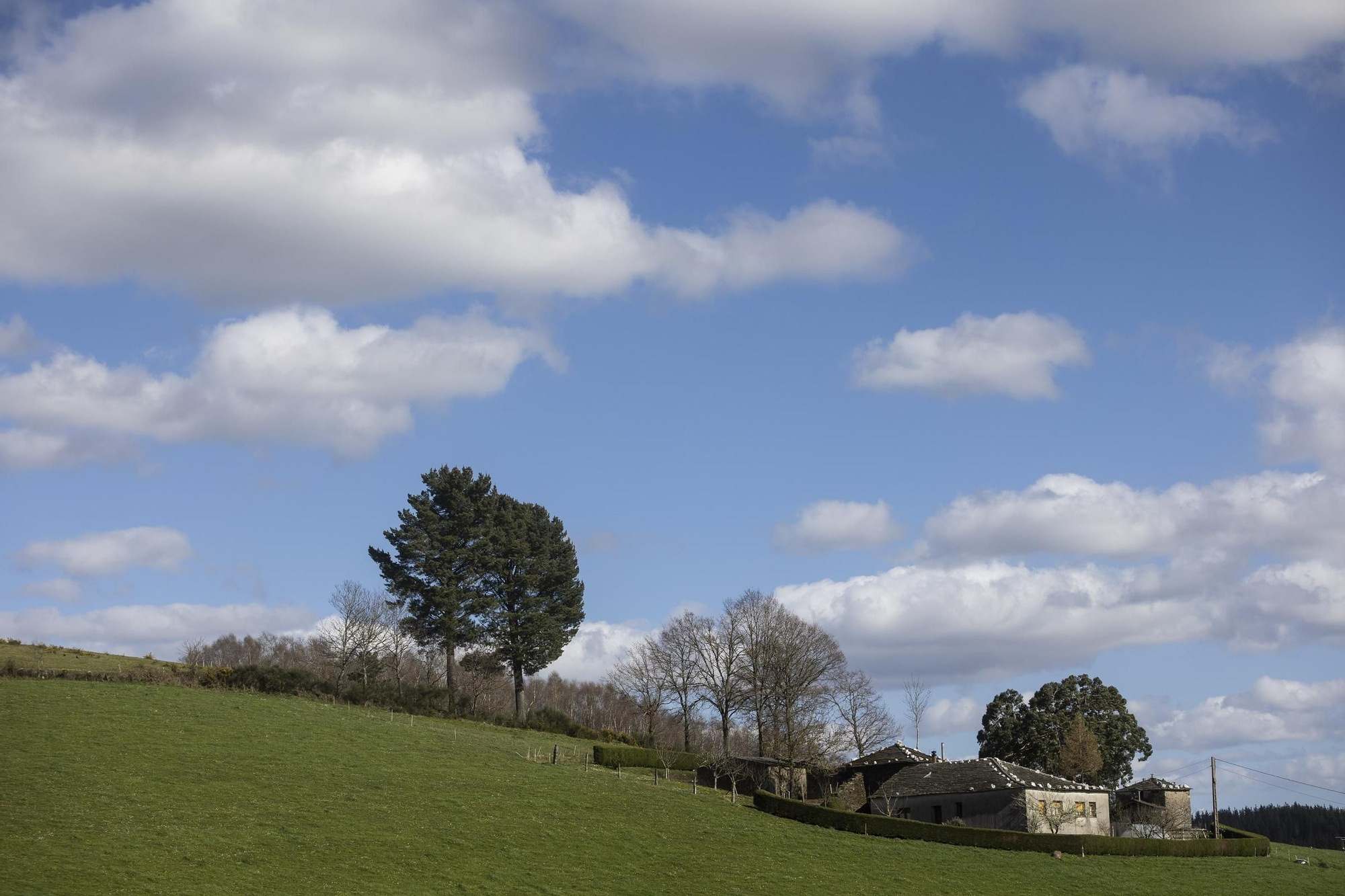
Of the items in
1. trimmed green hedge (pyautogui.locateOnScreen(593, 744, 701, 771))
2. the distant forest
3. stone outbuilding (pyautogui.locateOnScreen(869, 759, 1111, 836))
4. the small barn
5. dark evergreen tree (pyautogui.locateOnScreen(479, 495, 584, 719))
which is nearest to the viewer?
stone outbuilding (pyautogui.locateOnScreen(869, 759, 1111, 836))


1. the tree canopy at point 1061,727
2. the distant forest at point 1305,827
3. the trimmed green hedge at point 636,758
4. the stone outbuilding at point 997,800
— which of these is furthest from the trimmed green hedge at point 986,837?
the distant forest at point 1305,827

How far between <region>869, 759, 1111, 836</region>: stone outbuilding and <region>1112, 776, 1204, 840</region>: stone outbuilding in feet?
43.4

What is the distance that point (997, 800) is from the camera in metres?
70.5

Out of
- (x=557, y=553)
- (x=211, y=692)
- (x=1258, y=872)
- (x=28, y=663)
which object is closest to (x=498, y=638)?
(x=557, y=553)

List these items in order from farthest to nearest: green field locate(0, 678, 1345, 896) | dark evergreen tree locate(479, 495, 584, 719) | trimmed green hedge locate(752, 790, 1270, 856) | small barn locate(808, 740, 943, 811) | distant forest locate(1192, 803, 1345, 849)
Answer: distant forest locate(1192, 803, 1345, 849), dark evergreen tree locate(479, 495, 584, 719), small barn locate(808, 740, 943, 811), trimmed green hedge locate(752, 790, 1270, 856), green field locate(0, 678, 1345, 896)

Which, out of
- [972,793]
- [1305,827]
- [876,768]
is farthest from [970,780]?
[1305,827]

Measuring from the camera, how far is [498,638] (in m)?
99.2

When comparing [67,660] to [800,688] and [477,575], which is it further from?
[800,688]

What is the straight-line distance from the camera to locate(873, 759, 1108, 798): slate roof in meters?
71.2

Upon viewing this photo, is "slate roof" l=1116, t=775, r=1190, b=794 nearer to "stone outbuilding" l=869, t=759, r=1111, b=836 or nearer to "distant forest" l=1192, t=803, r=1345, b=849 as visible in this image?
"stone outbuilding" l=869, t=759, r=1111, b=836

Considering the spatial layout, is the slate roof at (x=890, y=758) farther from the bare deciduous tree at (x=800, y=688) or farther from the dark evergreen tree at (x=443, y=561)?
the dark evergreen tree at (x=443, y=561)

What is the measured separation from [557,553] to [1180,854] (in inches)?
2378

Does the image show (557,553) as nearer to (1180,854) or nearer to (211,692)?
(211,692)

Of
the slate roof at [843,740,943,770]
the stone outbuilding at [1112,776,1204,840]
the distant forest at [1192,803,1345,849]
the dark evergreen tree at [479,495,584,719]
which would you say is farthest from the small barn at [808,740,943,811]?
the distant forest at [1192,803,1345,849]
